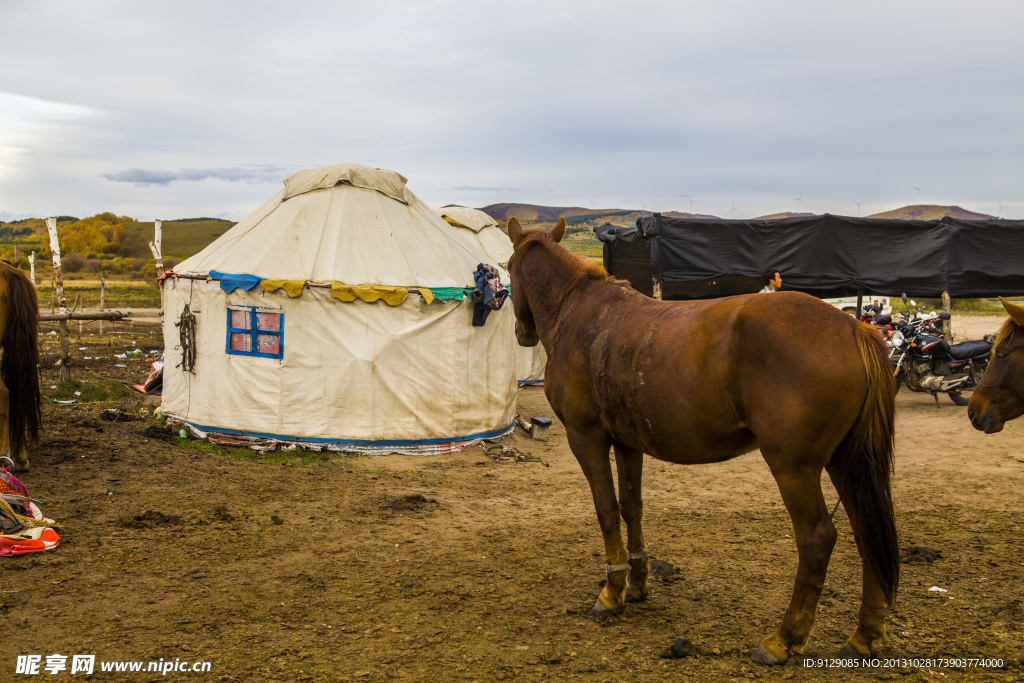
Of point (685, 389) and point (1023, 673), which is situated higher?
point (685, 389)

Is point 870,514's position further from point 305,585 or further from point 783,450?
point 305,585

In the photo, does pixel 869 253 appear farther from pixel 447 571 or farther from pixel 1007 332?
pixel 447 571

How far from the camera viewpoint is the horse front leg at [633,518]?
3988mm

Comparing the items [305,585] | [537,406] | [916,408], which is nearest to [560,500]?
[305,585]

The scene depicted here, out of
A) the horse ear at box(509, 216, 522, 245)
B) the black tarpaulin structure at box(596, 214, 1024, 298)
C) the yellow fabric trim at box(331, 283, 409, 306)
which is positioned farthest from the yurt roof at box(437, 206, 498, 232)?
the horse ear at box(509, 216, 522, 245)

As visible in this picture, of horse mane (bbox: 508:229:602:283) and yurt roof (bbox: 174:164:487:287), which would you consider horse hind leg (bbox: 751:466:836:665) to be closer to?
horse mane (bbox: 508:229:602:283)

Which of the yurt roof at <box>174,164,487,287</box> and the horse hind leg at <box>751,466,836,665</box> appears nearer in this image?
the horse hind leg at <box>751,466,836,665</box>

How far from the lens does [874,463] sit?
3.10 m

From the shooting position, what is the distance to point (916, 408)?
11.0m

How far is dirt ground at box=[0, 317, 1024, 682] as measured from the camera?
3324mm

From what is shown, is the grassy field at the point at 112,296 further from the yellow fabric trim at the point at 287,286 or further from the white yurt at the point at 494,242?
the yellow fabric trim at the point at 287,286

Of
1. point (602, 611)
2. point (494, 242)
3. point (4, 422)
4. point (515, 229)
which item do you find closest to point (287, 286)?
point (4, 422)

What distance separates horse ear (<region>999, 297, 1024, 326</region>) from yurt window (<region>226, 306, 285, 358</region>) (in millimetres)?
6685

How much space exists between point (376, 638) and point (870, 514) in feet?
8.18
